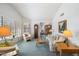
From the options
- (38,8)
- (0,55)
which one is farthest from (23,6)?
(0,55)

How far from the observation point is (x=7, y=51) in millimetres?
2551

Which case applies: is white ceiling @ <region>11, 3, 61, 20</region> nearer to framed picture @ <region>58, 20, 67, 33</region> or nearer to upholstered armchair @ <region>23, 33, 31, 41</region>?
framed picture @ <region>58, 20, 67, 33</region>

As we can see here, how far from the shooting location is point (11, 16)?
260cm

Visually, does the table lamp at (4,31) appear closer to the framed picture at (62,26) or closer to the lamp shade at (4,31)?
the lamp shade at (4,31)

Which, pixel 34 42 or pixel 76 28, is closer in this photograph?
pixel 76 28

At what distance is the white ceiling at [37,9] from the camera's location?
2596mm

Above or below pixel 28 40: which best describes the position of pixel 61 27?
above

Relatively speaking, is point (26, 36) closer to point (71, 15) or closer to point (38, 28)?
point (38, 28)

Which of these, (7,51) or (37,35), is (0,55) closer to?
(7,51)

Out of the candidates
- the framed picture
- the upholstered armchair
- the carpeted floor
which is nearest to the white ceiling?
the framed picture

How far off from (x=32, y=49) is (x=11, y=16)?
0.81 m

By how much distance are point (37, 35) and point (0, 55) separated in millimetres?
861

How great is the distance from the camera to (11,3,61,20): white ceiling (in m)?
2.60

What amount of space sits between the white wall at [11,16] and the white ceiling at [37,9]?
10 cm
